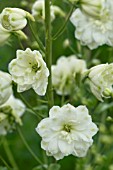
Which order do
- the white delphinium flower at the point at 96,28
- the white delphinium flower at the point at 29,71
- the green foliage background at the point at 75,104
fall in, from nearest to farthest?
the white delphinium flower at the point at 29,71, the white delphinium flower at the point at 96,28, the green foliage background at the point at 75,104

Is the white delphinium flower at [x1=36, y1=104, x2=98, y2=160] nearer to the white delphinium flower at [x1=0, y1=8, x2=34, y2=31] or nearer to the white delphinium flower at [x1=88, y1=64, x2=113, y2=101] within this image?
the white delphinium flower at [x1=88, y1=64, x2=113, y2=101]

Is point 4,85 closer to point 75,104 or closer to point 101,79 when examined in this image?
point 101,79

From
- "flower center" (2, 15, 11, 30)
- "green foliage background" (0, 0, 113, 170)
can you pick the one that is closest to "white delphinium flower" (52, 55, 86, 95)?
"green foliage background" (0, 0, 113, 170)

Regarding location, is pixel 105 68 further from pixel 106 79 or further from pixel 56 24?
pixel 56 24

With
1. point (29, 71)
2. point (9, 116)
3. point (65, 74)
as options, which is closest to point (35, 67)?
point (29, 71)

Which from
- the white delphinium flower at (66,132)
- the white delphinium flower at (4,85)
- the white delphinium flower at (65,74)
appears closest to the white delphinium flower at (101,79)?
the white delphinium flower at (66,132)

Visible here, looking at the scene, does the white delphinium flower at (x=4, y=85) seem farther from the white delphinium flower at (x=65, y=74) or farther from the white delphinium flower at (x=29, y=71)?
the white delphinium flower at (x=65, y=74)

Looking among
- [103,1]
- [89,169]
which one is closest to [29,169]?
[89,169]
